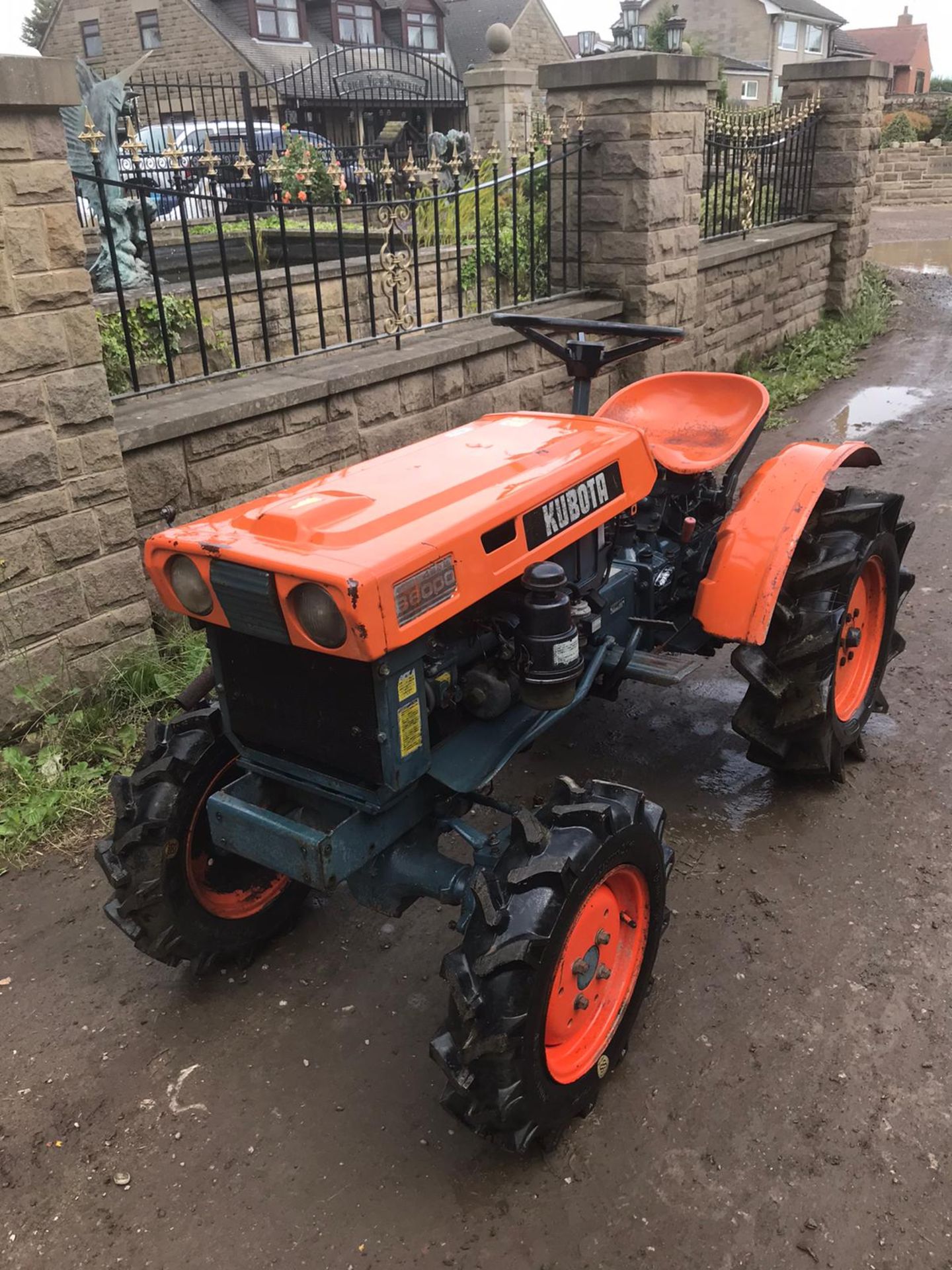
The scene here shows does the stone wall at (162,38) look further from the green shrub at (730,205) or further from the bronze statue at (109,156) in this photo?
the green shrub at (730,205)

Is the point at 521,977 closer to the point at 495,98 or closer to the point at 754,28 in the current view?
the point at 495,98

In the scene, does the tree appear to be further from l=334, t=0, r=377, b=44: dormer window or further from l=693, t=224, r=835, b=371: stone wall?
l=693, t=224, r=835, b=371: stone wall

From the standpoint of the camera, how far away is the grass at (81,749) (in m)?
3.54

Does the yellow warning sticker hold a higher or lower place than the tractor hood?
lower

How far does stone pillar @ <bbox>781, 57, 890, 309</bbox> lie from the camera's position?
10008mm

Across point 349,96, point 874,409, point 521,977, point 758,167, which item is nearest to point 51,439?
point 521,977

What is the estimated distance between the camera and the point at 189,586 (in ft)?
7.64

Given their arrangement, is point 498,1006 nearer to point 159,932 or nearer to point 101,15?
point 159,932

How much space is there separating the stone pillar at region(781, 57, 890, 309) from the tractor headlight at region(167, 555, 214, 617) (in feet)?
33.0

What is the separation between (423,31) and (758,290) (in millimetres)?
33411

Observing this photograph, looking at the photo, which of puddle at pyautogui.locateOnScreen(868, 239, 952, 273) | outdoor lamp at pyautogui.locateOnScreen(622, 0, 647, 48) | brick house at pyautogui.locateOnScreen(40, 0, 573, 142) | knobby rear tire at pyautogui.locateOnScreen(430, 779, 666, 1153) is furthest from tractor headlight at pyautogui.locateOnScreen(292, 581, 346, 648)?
brick house at pyautogui.locateOnScreen(40, 0, 573, 142)

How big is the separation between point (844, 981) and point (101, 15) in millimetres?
37898

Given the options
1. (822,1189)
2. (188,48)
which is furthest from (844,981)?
(188,48)

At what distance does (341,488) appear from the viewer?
260 centimetres
